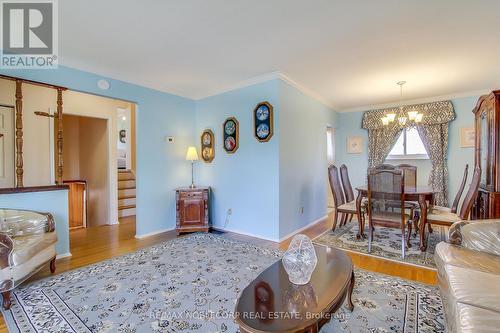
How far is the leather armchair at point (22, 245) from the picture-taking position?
1970mm

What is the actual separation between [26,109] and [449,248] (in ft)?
18.0

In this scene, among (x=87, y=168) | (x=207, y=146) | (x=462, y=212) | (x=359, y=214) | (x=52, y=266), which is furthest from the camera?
(x=87, y=168)

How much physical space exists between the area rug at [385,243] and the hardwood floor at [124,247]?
0.17 m

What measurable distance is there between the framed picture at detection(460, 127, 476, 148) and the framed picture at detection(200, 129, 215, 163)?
15.6 ft

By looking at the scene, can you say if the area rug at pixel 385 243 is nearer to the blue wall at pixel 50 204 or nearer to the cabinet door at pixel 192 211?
the cabinet door at pixel 192 211

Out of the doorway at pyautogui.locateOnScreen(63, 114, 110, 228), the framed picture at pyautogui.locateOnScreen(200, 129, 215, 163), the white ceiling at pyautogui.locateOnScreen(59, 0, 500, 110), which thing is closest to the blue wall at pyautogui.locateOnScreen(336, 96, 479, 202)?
the white ceiling at pyautogui.locateOnScreen(59, 0, 500, 110)

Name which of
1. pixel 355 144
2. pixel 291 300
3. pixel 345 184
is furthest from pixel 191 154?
pixel 355 144

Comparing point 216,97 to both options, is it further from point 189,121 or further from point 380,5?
point 380,5

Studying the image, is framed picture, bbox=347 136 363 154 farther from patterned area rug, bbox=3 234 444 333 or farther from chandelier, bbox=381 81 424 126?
patterned area rug, bbox=3 234 444 333

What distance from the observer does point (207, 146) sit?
4473 millimetres

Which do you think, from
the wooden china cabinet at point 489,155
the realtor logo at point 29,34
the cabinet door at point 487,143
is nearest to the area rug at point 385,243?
the wooden china cabinet at point 489,155

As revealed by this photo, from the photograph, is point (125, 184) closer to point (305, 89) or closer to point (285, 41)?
point (305, 89)

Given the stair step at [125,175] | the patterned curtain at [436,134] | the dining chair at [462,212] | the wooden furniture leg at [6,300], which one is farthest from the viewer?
the stair step at [125,175]

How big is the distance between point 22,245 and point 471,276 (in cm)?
345
